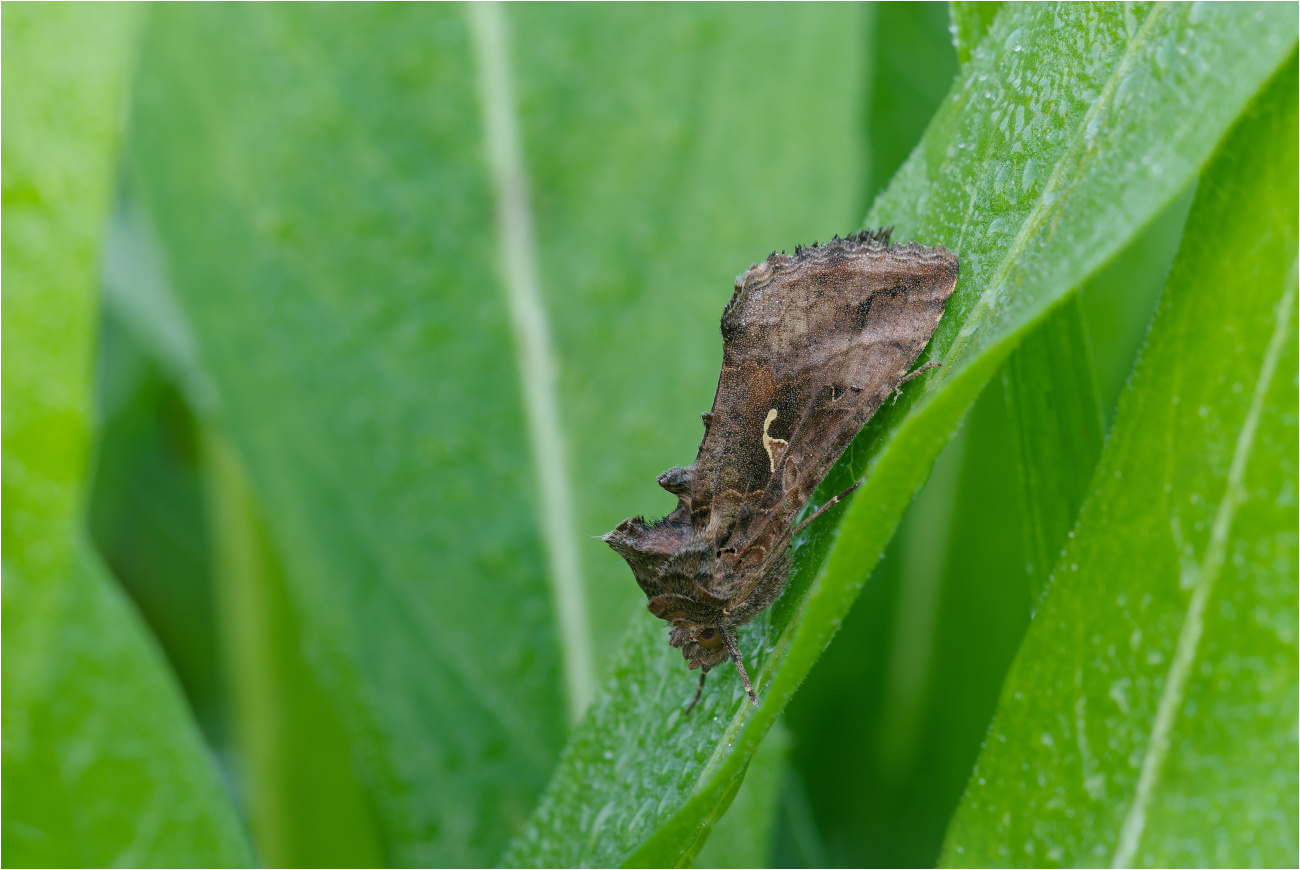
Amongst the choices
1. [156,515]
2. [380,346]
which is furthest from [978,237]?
[156,515]

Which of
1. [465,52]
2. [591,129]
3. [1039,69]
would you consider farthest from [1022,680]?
[465,52]

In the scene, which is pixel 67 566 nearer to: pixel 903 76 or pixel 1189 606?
pixel 1189 606

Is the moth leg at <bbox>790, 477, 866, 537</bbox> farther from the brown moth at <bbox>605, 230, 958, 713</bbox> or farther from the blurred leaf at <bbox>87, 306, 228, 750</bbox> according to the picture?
the blurred leaf at <bbox>87, 306, 228, 750</bbox>

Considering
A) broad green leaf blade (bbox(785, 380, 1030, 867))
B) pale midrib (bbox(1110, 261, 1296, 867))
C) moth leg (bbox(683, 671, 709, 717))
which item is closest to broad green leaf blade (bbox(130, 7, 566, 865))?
broad green leaf blade (bbox(785, 380, 1030, 867))

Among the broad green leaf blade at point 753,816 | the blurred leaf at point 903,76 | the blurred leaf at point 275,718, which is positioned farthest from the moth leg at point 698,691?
the blurred leaf at point 903,76

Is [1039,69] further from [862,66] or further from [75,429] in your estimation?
[75,429]
